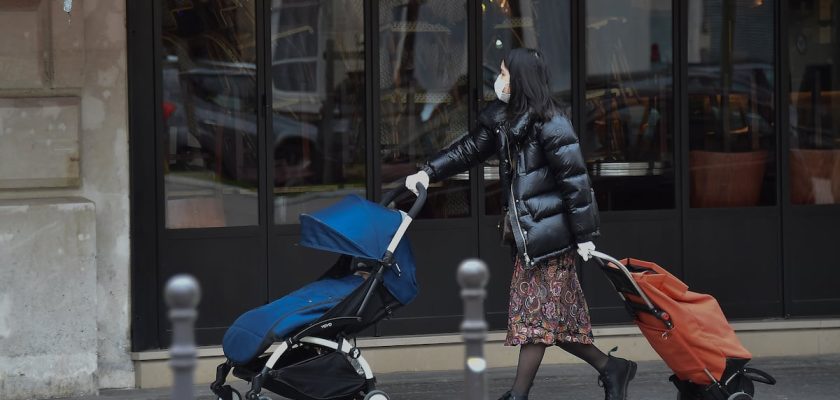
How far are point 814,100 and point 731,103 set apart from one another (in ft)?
2.08

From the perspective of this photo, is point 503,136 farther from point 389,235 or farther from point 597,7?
point 597,7

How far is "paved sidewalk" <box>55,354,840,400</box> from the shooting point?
7.59 m

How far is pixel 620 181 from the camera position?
865cm

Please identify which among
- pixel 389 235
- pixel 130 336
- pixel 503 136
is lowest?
pixel 130 336

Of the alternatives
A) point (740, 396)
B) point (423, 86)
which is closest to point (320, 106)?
point (423, 86)

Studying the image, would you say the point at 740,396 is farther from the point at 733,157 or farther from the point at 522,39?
the point at 522,39

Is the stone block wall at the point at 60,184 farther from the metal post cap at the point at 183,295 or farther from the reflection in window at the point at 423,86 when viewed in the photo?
the metal post cap at the point at 183,295

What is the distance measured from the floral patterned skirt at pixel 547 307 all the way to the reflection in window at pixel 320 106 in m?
2.14

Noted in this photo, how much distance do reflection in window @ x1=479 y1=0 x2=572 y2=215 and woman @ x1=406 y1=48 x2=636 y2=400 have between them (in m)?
1.88

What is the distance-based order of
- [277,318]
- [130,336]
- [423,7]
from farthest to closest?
[423,7] < [130,336] < [277,318]

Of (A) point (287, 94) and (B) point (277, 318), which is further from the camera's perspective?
(A) point (287, 94)

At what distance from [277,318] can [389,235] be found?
71 cm

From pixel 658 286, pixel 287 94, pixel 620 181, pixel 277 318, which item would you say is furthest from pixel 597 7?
pixel 277 318

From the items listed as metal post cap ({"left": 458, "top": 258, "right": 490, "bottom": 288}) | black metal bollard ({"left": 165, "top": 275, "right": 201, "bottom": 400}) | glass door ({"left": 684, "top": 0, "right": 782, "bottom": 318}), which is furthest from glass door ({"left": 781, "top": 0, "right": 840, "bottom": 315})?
black metal bollard ({"left": 165, "top": 275, "right": 201, "bottom": 400})
